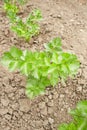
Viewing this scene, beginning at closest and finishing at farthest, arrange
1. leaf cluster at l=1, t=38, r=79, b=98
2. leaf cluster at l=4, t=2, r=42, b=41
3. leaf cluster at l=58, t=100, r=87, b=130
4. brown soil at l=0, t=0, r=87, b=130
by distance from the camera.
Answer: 1. leaf cluster at l=58, t=100, r=87, b=130
2. leaf cluster at l=1, t=38, r=79, b=98
3. brown soil at l=0, t=0, r=87, b=130
4. leaf cluster at l=4, t=2, r=42, b=41

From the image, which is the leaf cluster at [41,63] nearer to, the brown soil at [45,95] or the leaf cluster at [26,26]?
the brown soil at [45,95]

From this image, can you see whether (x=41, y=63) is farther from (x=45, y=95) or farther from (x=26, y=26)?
Answer: (x=26, y=26)

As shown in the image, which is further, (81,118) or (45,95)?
(45,95)

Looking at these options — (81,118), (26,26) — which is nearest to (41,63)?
(81,118)

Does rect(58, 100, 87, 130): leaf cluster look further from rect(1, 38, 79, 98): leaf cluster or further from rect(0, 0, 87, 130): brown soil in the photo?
rect(0, 0, 87, 130): brown soil

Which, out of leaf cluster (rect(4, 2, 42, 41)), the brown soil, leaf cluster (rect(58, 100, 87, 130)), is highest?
leaf cluster (rect(58, 100, 87, 130))

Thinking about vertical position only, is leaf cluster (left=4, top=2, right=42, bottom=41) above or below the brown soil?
above

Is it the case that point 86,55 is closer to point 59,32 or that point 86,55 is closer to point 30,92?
point 59,32

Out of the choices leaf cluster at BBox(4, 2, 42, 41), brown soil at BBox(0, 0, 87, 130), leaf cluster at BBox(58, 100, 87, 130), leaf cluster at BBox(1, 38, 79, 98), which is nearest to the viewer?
leaf cluster at BBox(58, 100, 87, 130)

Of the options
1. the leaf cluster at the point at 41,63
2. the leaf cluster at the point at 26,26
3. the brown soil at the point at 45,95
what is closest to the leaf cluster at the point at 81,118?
the leaf cluster at the point at 41,63

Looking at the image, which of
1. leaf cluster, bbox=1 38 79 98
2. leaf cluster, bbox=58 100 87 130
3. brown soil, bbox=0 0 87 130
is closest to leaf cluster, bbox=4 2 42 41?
brown soil, bbox=0 0 87 130
